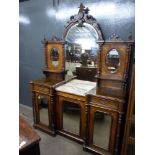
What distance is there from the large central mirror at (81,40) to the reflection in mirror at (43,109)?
0.63 metres

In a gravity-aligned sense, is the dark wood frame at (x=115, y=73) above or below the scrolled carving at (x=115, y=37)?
below

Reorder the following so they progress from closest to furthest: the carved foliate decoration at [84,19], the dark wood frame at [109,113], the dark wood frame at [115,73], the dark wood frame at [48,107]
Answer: the dark wood frame at [109,113] < the dark wood frame at [115,73] < the carved foliate decoration at [84,19] < the dark wood frame at [48,107]

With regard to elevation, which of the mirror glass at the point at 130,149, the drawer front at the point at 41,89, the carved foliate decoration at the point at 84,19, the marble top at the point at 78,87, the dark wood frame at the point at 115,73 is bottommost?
the mirror glass at the point at 130,149

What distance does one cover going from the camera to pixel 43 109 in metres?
2.66

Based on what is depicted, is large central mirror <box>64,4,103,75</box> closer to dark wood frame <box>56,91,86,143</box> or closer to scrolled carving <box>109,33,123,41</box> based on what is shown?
scrolled carving <box>109,33,123,41</box>

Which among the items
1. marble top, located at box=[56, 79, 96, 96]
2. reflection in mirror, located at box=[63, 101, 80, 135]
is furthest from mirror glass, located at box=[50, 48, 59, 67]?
reflection in mirror, located at box=[63, 101, 80, 135]

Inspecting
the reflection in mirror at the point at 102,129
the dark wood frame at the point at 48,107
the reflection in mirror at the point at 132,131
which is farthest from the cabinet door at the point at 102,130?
the dark wood frame at the point at 48,107

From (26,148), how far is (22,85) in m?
2.66

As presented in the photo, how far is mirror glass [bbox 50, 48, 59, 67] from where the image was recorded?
2.73 meters

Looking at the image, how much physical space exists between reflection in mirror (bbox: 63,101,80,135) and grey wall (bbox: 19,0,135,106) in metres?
1.04

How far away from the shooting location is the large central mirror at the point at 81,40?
2275 millimetres

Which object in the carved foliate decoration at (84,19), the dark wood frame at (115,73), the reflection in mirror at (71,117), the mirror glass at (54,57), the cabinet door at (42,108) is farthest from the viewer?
the mirror glass at (54,57)

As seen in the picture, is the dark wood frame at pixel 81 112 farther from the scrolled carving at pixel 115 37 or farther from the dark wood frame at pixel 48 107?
the scrolled carving at pixel 115 37
